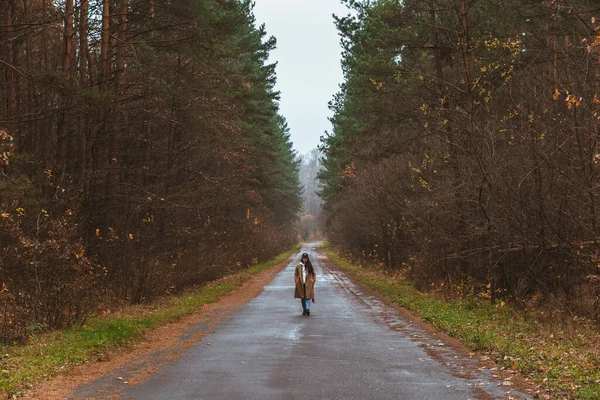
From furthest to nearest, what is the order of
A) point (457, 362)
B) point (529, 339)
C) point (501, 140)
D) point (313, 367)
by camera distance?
point (501, 140) < point (529, 339) < point (457, 362) < point (313, 367)

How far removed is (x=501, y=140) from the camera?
18.4 m

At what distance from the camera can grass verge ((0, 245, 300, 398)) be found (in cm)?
845

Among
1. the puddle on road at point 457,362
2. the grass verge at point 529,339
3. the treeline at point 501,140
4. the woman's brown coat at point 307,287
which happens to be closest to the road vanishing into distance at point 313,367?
the puddle on road at point 457,362

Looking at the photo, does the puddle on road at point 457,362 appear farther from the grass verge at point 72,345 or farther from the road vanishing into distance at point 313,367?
the grass verge at point 72,345

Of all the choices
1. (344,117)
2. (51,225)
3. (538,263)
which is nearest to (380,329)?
(538,263)

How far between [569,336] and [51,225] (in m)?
10.7

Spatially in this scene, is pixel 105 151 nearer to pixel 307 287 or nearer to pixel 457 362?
pixel 307 287

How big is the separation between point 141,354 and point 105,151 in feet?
32.1

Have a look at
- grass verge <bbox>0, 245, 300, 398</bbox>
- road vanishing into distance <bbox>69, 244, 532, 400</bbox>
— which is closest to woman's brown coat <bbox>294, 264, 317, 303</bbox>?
road vanishing into distance <bbox>69, 244, 532, 400</bbox>

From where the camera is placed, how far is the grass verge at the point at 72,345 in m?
8.45

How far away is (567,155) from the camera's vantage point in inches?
590

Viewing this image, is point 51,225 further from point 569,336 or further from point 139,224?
point 569,336

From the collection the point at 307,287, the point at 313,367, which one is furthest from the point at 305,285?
the point at 313,367

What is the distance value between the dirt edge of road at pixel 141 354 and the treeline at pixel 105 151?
1923 millimetres
